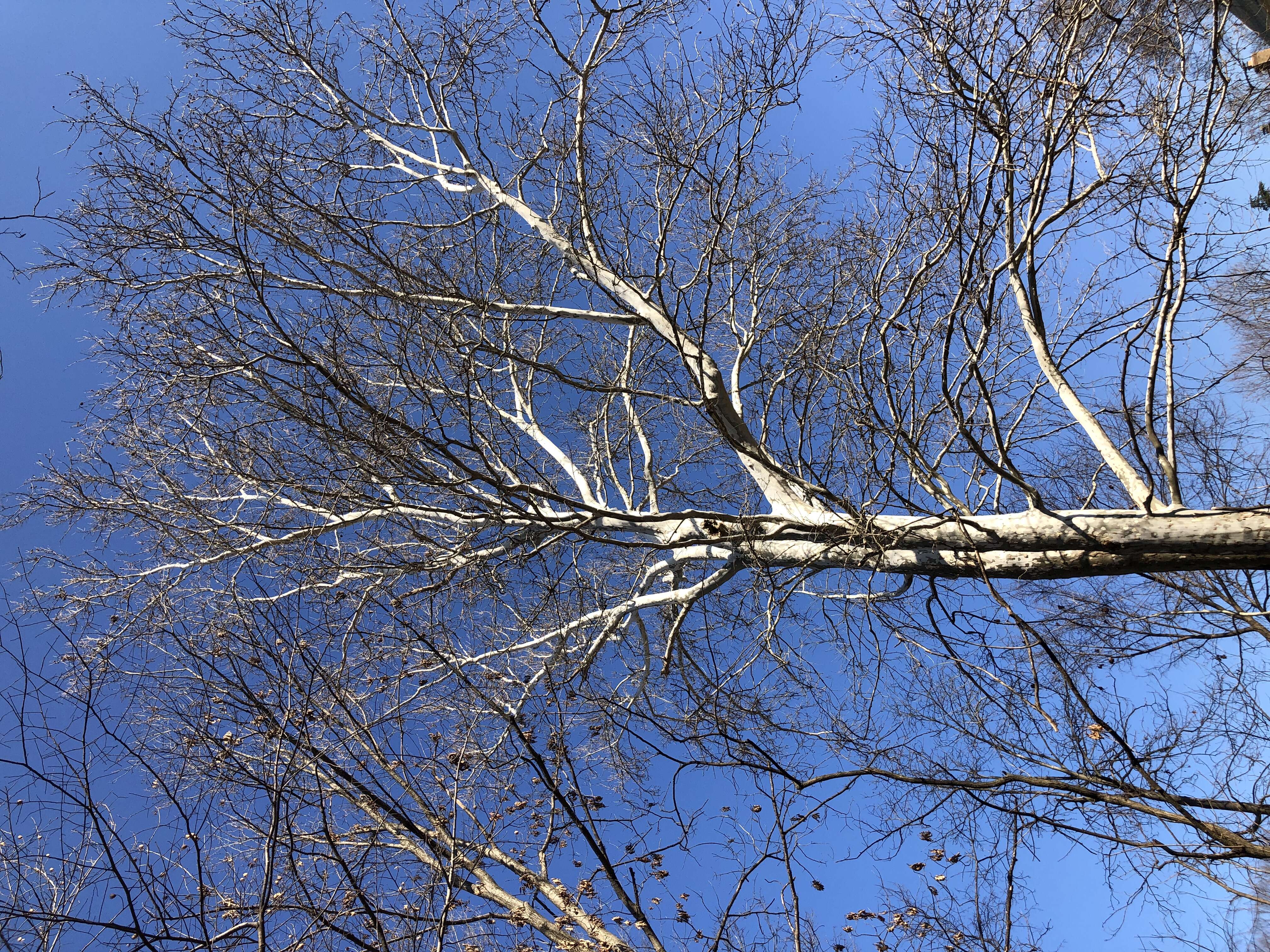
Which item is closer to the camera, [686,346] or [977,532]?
[977,532]

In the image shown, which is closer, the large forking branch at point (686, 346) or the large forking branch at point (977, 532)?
the large forking branch at point (977, 532)

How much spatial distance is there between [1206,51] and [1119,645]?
14.8ft

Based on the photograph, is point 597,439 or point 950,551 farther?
point 597,439

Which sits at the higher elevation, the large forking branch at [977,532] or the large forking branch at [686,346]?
the large forking branch at [686,346]

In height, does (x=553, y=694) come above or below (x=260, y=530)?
below

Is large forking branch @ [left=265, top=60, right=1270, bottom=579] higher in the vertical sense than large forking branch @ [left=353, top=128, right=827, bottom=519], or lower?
lower

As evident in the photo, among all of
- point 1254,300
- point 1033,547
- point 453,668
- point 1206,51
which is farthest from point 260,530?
point 1254,300

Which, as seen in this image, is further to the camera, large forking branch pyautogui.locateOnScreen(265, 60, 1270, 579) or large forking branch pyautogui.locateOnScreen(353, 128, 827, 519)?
large forking branch pyautogui.locateOnScreen(353, 128, 827, 519)

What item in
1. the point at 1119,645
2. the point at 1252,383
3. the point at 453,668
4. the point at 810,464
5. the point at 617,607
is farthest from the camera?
the point at 1252,383

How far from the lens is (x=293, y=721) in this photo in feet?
9.00

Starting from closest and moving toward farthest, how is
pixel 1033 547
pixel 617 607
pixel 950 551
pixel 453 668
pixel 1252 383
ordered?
pixel 453 668, pixel 1033 547, pixel 950 551, pixel 617 607, pixel 1252 383

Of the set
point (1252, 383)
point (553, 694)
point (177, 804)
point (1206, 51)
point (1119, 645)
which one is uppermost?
point (1252, 383)

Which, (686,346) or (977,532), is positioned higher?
(686,346)

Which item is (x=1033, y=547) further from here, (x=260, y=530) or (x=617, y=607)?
(x=260, y=530)
